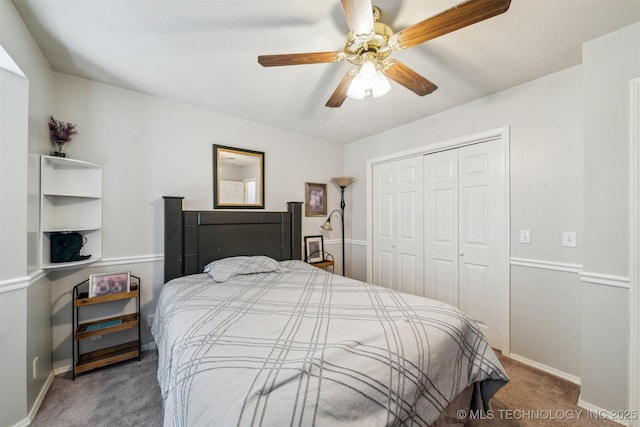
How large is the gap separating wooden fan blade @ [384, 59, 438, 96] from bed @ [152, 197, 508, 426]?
141 centimetres

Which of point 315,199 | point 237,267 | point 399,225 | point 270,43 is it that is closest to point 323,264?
point 315,199

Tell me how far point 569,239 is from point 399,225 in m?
1.58

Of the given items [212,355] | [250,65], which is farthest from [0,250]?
[250,65]

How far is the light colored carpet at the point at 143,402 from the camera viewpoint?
5.16 ft

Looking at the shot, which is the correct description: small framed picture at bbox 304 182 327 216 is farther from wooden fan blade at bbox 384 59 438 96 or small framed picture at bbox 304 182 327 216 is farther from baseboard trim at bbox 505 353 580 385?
baseboard trim at bbox 505 353 580 385

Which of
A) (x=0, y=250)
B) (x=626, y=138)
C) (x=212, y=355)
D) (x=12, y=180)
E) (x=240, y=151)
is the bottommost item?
(x=212, y=355)

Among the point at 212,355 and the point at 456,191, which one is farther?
the point at 456,191

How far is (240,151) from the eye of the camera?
293 cm

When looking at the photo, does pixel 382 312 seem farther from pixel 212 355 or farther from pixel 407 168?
pixel 407 168

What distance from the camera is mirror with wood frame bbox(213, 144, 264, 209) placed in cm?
278

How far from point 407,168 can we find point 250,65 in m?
2.13

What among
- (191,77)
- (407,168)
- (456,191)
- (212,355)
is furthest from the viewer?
(407,168)

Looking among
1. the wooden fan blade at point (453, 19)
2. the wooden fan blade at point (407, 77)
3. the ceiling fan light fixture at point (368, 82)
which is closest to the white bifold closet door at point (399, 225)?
the wooden fan blade at point (407, 77)

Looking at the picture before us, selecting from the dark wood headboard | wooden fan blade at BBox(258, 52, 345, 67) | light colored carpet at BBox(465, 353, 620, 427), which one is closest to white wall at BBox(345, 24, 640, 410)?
light colored carpet at BBox(465, 353, 620, 427)
